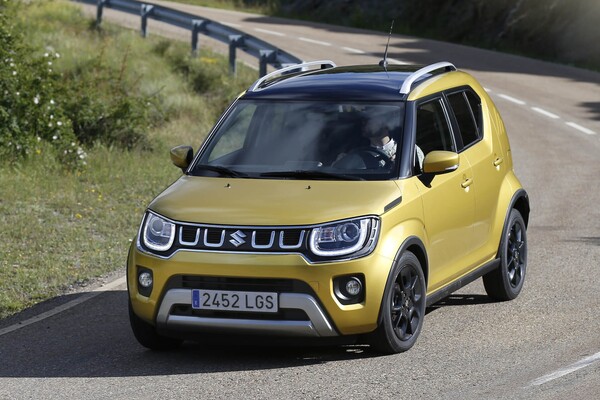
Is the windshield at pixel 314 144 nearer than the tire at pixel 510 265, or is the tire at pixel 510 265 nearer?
the windshield at pixel 314 144

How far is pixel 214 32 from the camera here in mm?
26062

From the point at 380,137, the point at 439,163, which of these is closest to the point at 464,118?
the point at 380,137

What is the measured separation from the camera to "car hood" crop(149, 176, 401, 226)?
8.09m

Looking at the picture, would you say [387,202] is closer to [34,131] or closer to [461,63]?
[34,131]

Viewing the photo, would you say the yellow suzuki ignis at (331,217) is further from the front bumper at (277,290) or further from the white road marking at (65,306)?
the white road marking at (65,306)

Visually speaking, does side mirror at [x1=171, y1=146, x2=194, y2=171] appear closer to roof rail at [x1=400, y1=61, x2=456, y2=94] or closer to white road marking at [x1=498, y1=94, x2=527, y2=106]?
roof rail at [x1=400, y1=61, x2=456, y2=94]

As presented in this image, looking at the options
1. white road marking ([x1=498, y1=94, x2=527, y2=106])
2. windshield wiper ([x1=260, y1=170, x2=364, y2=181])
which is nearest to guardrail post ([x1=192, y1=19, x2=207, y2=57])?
white road marking ([x1=498, y1=94, x2=527, y2=106])

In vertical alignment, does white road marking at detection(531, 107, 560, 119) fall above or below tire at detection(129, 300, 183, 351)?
below

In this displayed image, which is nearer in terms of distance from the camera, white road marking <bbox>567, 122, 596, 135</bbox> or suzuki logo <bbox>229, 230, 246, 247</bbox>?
suzuki logo <bbox>229, 230, 246, 247</bbox>

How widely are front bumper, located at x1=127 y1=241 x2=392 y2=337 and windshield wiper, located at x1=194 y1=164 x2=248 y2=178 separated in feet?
3.21

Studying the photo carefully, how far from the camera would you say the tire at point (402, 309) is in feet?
26.9

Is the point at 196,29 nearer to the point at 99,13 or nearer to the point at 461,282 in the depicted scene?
the point at 99,13

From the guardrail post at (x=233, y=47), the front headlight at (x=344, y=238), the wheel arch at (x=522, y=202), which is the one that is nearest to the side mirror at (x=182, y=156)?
the front headlight at (x=344, y=238)

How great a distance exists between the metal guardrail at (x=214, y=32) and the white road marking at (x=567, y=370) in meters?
12.8
